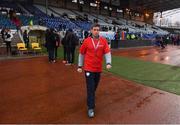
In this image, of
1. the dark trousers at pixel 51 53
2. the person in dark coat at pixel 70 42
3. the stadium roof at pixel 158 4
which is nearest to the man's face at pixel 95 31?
the person in dark coat at pixel 70 42

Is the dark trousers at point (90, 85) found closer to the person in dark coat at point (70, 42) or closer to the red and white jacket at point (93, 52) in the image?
the red and white jacket at point (93, 52)

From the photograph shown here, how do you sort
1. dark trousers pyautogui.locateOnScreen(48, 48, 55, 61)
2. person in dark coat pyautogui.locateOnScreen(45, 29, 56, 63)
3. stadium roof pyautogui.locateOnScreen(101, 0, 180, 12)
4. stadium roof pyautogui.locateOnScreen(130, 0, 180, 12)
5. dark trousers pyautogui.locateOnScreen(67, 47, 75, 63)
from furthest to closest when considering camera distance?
stadium roof pyautogui.locateOnScreen(130, 0, 180, 12) → stadium roof pyautogui.locateOnScreen(101, 0, 180, 12) → dark trousers pyautogui.locateOnScreen(48, 48, 55, 61) → person in dark coat pyautogui.locateOnScreen(45, 29, 56, 63) → dark trousers pyautogui.locateOnScreen(67, 47, 75, 63)

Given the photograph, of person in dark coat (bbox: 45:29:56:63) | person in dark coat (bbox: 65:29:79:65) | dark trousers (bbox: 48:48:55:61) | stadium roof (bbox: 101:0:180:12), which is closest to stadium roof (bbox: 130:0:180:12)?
stadium roof (bbox: 101:0:180:12)

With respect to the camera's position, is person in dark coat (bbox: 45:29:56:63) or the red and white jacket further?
person in dark coat (bbox: 45:29:56:63)

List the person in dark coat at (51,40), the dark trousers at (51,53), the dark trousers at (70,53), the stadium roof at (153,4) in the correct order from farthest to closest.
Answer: the stadium roof at (153,4), the dark trousers at (51,53), the person in dark coat at (51,40), the dark trousers at (70,53)

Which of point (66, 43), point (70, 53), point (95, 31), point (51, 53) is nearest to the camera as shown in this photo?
point (95, 31)

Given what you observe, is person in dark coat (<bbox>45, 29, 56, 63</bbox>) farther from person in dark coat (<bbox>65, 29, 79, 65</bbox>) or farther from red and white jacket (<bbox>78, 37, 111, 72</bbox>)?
red and white jacket (<bbox>78, 37, 111, 72</bbox>)

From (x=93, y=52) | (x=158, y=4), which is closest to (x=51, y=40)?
(x=93, y=52)

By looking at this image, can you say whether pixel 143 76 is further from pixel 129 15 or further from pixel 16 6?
pixel 129 15

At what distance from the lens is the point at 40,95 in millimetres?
7480

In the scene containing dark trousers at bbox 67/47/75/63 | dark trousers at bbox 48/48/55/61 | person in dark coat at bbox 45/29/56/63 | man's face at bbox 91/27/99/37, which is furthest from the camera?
dark trousers at bbox 48/48/55/61

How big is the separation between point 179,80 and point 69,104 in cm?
582

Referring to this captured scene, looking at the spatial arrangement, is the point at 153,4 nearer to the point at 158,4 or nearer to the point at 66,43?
the point at 158,4

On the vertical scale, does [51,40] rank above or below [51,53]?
above
